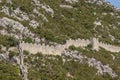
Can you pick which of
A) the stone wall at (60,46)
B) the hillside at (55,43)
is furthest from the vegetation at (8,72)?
the stone wall at (60,46)

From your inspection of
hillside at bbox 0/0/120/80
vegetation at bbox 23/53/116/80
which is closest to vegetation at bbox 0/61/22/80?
hillside at bbox 0/0/120/80

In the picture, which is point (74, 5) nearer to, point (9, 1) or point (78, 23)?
point (78, 23)

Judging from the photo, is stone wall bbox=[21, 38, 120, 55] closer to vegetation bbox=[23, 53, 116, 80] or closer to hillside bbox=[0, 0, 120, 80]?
hillside bbox=[0, 0, 120, 80]

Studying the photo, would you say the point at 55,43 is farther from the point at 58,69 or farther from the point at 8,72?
the point at 8,72

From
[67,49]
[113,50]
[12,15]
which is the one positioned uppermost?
[12,15]

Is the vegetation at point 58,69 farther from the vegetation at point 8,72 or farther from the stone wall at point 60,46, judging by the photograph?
the vegetation at point 8,72

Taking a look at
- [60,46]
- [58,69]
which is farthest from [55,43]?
[58,69]

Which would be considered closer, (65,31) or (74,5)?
(65,31)

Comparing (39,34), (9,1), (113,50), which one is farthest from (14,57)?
(113,50)

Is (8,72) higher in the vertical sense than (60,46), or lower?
higher
